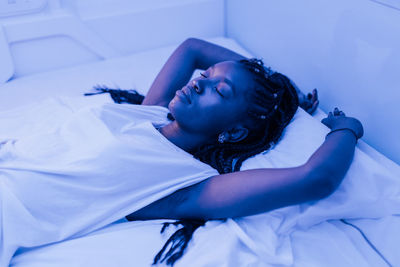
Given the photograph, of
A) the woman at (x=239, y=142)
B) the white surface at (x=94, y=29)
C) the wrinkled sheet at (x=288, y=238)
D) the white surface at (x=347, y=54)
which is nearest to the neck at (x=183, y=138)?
the woman at (x=239, y=142)

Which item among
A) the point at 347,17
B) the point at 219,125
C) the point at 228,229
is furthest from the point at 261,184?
the point at 347,17

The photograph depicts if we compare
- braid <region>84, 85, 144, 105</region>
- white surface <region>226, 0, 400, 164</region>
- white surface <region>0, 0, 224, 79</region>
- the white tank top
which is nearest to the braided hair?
the white tank top

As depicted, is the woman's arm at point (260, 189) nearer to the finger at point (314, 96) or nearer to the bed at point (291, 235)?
the bed at point (291, 235)

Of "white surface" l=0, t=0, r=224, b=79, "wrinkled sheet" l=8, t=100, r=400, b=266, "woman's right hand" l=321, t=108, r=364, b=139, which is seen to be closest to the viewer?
"wrinkled sheet" l=8, t=100, r=400, b=266

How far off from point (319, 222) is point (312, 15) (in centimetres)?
75

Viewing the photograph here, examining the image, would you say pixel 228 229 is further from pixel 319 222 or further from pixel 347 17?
pixel 347 17

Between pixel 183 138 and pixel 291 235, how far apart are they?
408 mm

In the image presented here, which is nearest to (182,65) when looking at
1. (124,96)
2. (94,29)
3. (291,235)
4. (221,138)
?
(124,96)

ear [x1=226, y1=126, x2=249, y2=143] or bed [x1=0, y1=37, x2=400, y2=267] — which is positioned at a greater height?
ear [x1=226, y1=126, x2=249, y2=143]

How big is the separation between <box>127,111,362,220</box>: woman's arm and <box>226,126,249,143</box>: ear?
0.18m

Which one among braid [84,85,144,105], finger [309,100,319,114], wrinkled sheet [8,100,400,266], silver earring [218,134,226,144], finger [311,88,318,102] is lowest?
wrinkled sheet [8,100,400,266]

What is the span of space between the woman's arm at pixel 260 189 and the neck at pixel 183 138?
0.56ft

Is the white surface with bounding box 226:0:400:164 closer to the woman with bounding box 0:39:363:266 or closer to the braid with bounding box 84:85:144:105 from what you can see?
the woman with bounding box 0:39:363:266

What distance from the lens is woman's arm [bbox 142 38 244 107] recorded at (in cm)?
125
